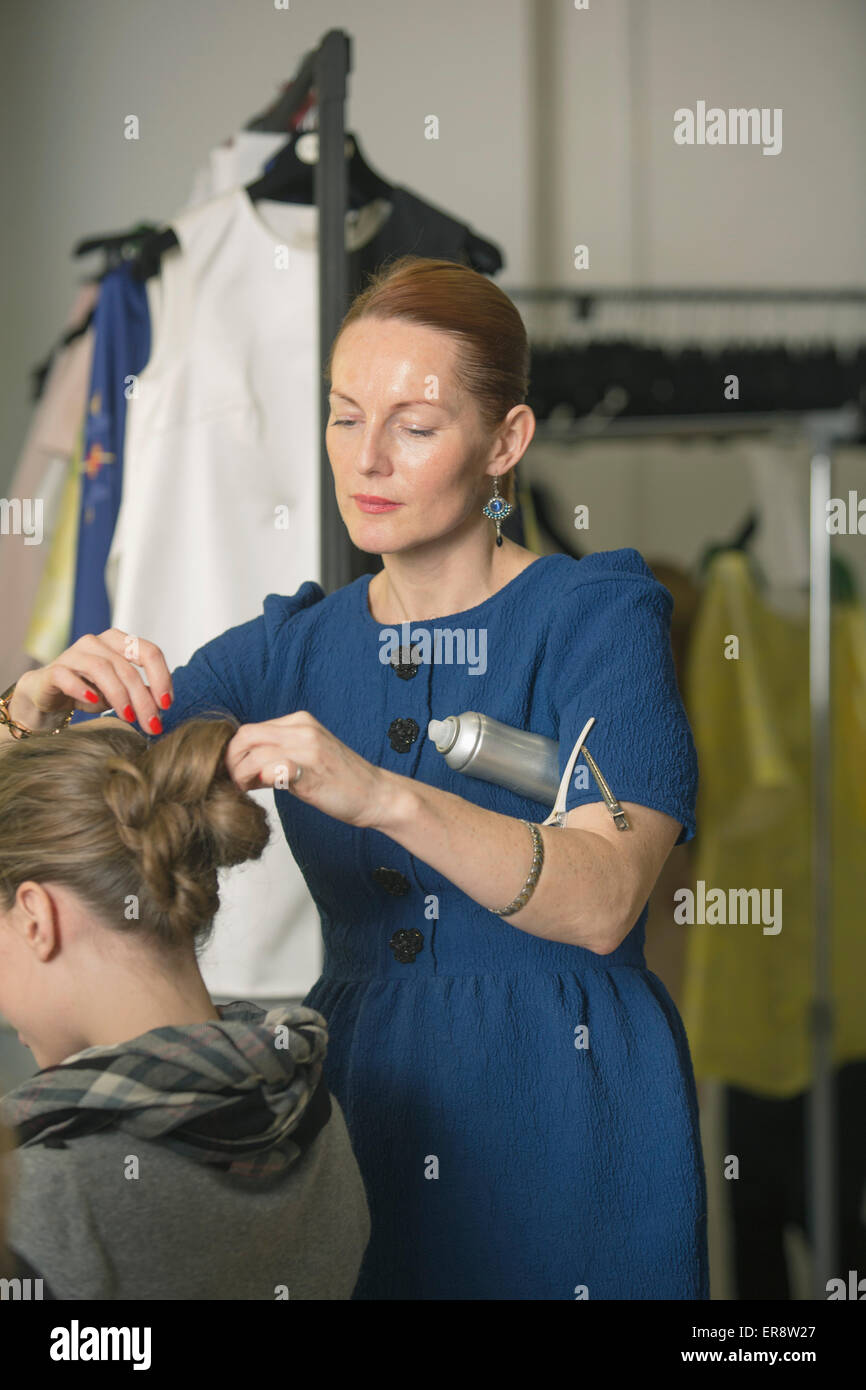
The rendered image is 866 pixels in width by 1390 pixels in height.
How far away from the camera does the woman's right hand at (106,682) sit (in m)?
0.85

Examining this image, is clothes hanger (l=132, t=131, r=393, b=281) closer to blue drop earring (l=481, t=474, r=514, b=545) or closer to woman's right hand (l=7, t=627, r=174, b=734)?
blue drop earring (l=481, t=474, r=514, b=545)

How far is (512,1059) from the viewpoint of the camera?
0.88m

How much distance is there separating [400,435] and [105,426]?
31.5 inches

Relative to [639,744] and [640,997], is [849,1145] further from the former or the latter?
[639,744]

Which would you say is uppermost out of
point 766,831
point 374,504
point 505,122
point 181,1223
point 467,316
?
point 505,122

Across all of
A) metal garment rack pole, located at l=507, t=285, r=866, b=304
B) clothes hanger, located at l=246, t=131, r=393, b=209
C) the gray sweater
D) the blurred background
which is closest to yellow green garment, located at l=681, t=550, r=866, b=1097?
the blurred background

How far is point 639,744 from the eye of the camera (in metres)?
0.82

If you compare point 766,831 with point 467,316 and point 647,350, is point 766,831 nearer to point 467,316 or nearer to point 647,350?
point 647,350

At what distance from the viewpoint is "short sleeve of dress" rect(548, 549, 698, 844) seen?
815 millimetres

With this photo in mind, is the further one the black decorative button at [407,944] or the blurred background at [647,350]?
the blurred background at [647,350]

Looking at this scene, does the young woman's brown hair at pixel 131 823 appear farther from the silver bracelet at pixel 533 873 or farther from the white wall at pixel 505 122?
the white wall at pixel 505 122

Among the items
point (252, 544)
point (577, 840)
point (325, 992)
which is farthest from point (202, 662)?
point (252, 544)

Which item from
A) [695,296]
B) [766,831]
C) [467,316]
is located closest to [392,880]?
[467,316]

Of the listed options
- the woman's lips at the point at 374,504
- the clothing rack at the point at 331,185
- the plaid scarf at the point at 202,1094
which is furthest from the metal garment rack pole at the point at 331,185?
the plaid scarf at the point at 202,1094
